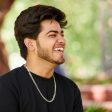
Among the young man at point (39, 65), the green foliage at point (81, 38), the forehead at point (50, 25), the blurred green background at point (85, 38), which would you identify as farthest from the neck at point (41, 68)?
the green foliage at point (81, 38)

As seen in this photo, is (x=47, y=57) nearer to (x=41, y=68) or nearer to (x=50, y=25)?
(x=41, y=68)

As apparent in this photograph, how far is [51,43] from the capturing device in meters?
3.29


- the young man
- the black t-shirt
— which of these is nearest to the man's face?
the young man

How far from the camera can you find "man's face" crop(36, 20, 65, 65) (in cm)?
327

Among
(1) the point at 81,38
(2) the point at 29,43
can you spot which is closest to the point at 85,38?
(1) the point at 81,38

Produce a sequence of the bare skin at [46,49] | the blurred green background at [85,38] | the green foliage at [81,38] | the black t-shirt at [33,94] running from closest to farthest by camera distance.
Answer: the black t-shirt at [33,94]
the bare skin at [46,49]
the blurred green background at [85,38]
the green foliage at [81,38]

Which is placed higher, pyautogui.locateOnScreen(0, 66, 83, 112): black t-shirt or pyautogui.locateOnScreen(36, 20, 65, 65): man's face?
pyautogui.locateOnScreen(36, 20, 65, 65): man's face

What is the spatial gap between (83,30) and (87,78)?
1.14 metres

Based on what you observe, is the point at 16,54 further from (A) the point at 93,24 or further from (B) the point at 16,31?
(B) the point at 16,31

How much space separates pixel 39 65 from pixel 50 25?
258mm

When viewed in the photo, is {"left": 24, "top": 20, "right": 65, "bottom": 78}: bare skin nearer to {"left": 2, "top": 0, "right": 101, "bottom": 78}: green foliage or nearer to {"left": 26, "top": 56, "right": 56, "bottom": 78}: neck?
{"left": 26, "top": 56, "right": 56, "bottom": 78}: neck

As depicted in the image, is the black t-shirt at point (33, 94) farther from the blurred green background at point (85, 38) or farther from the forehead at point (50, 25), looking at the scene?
the blurred green background at point (85, 38)

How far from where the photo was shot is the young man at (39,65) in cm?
324

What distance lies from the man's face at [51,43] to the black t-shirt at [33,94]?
16cm
